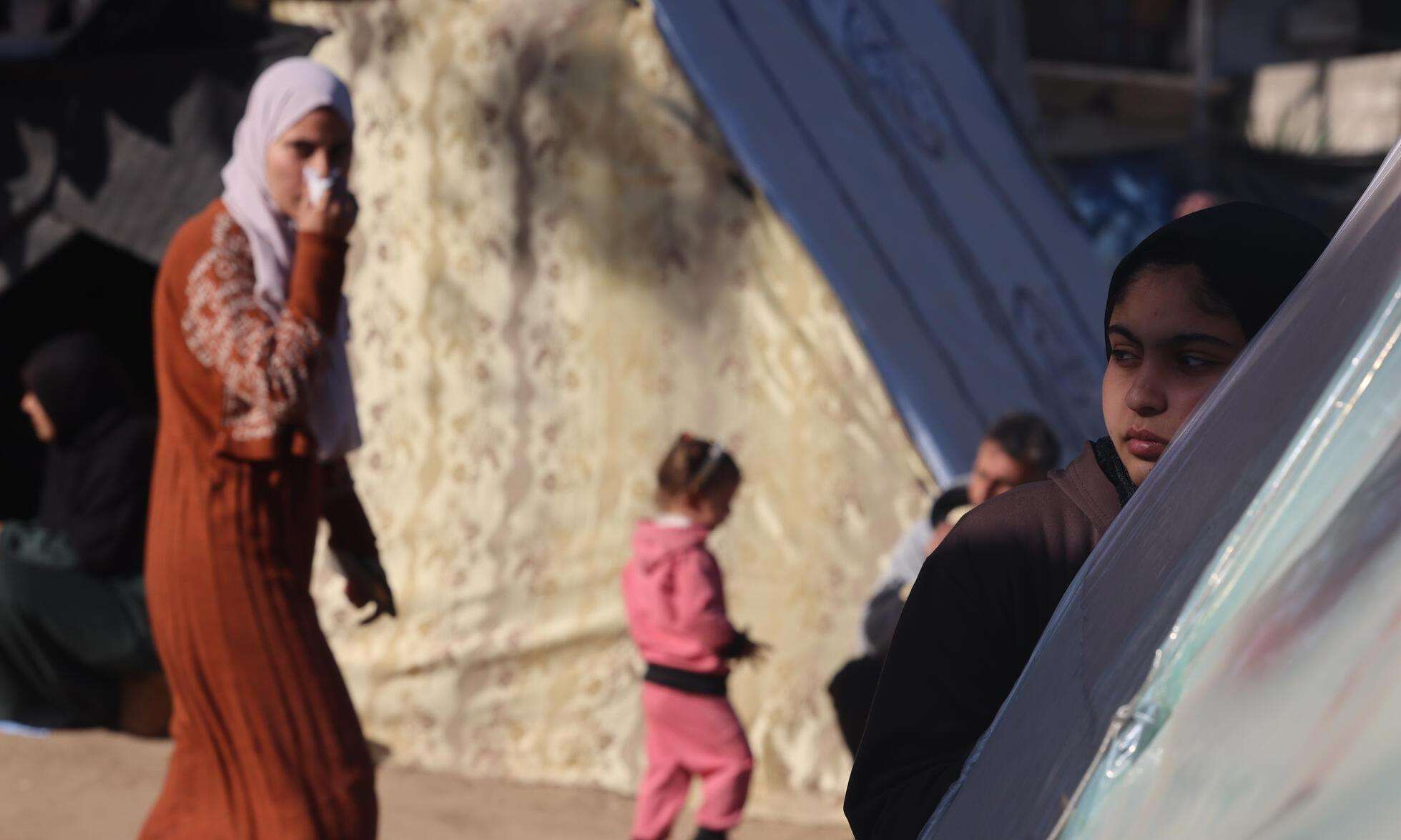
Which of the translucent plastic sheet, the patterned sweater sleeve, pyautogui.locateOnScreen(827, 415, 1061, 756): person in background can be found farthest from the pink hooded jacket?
the translucent plastic sheet

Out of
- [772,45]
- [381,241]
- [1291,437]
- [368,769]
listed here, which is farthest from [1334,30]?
[1291,437]

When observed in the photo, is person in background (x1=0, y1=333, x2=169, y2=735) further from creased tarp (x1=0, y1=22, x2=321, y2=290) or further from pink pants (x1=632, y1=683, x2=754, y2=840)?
pink pants (x1=632, y1=683, x2=754, y2=840)

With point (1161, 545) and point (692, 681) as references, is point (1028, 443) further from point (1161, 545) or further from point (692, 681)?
point (1161, 545)

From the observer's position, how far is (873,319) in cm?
418

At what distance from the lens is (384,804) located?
4.25 meters

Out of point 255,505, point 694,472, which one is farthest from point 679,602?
point 255,505

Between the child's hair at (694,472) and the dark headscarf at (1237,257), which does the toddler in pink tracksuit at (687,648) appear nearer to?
the child's hair at (694,472)

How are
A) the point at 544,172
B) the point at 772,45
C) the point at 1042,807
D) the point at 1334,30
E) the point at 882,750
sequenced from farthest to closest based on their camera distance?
the point at 1334,30 → the point at 772,45 → the point at 544,172 → the point at 882,750 → the point at 1042,807

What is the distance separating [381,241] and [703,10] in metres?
1.15

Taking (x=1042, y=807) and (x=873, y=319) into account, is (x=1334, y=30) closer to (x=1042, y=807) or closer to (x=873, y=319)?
(x=873, y=319)

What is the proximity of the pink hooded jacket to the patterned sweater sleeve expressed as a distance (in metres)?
1.11

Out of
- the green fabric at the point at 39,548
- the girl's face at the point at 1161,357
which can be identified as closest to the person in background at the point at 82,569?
the green fabric at the point at 39,548

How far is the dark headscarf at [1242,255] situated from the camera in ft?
4.47

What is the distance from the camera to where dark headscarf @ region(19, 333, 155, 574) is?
15.5 ft
